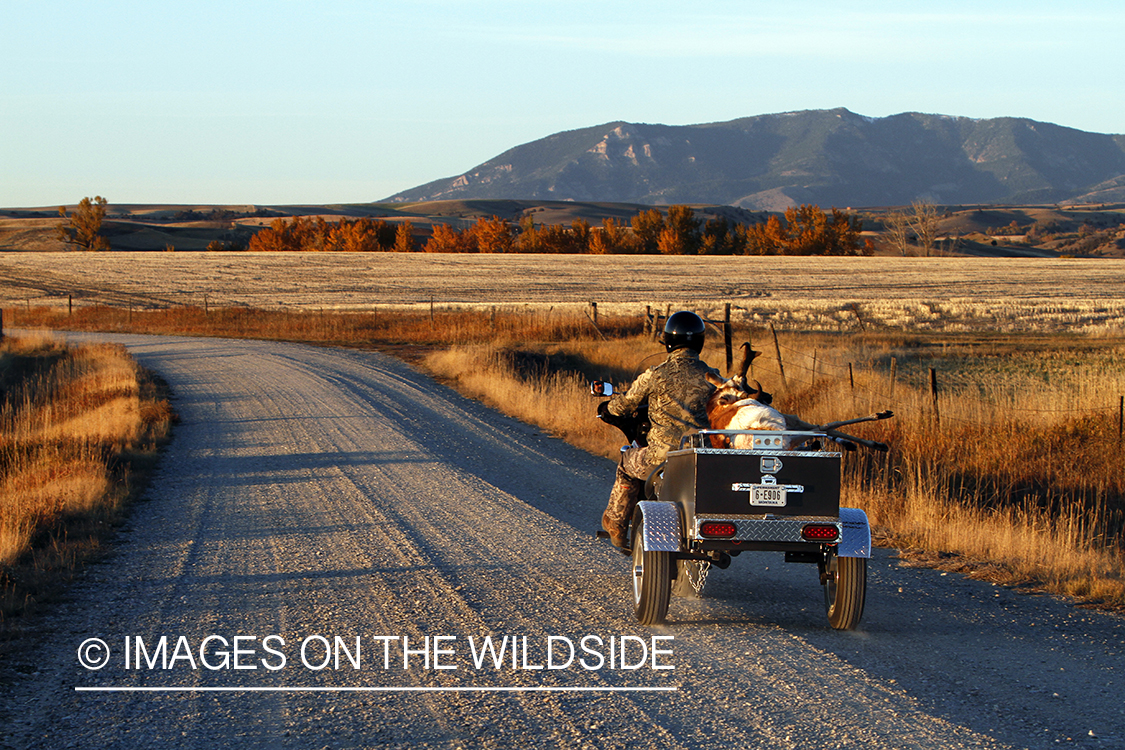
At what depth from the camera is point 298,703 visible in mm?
4785

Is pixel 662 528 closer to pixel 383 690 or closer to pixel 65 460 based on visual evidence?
pixel 383 690

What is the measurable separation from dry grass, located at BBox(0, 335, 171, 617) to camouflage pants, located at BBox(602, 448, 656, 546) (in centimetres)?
394

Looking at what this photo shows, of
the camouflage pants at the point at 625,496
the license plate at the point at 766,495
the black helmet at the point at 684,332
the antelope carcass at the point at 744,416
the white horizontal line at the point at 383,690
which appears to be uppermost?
the black helmet at the point at 684,332

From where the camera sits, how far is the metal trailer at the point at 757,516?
18.6ft

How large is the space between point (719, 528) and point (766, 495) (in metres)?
0.33

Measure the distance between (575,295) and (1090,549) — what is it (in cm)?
5237

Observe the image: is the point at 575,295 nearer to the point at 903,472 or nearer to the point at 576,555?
the point at 903,472

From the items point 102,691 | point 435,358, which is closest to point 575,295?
point 435,358

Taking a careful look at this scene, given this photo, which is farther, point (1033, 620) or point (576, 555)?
point (576, 555)

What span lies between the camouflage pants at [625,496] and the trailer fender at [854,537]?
4.68 ft

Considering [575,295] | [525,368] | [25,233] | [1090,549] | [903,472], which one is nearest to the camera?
[1090,549]

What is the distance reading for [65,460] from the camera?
11.7 metres

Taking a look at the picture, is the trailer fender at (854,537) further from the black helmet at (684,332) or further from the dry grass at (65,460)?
the dry grass at (65,460)

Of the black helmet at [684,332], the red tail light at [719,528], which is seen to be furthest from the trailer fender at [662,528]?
the black helmet at [684,332]
